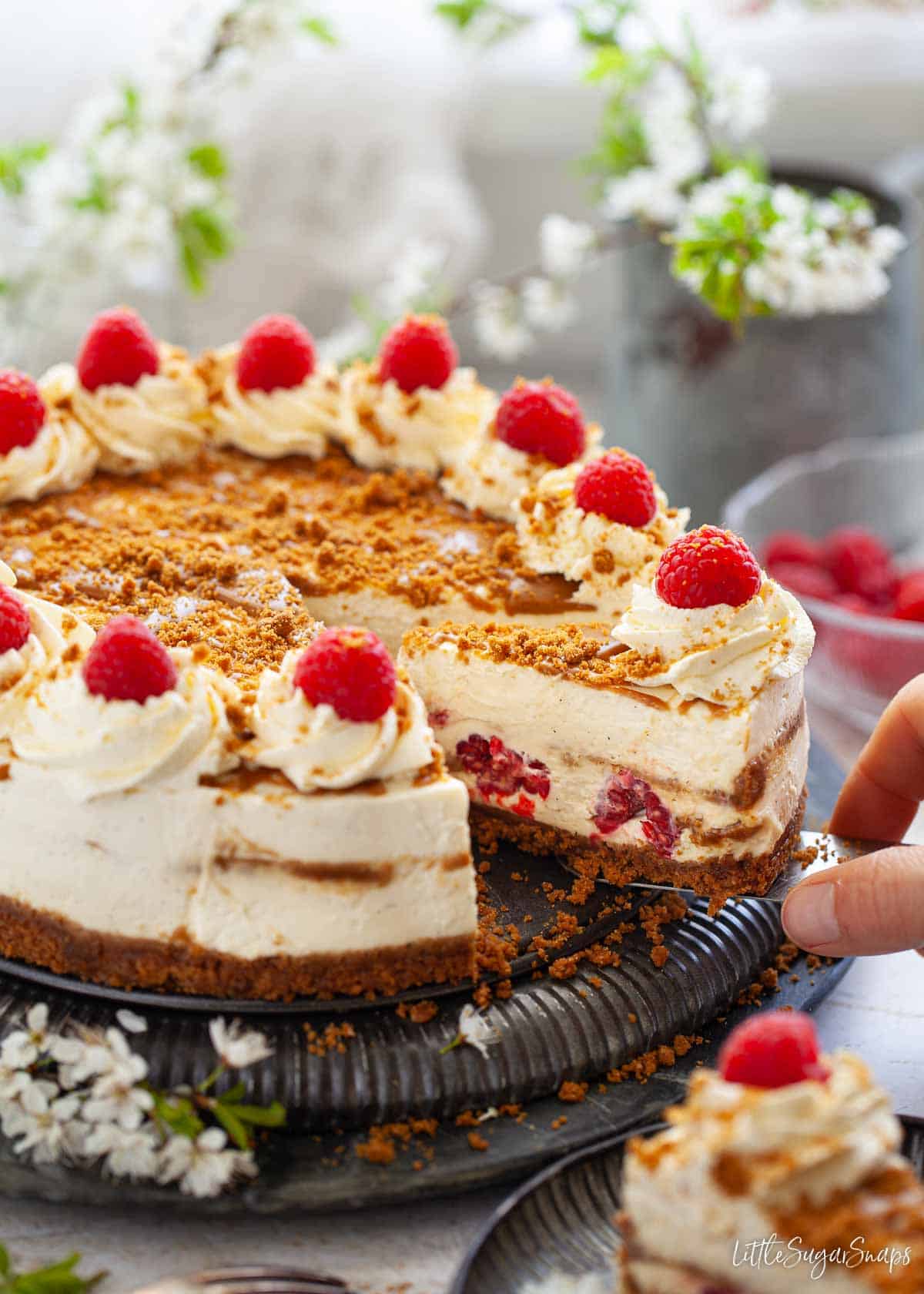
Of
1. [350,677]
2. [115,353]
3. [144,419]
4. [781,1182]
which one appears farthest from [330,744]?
[115,353]

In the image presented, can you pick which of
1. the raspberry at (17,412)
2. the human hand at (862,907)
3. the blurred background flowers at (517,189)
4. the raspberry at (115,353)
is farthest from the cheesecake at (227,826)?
the blurred background flowers at (517,189)

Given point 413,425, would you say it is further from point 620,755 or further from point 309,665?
point 309,665

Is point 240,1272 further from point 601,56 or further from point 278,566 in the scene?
point 601,56

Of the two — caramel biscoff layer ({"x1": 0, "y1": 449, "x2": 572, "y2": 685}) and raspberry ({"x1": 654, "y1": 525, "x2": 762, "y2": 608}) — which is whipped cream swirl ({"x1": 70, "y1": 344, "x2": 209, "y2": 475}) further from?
raspberry ({"x1": 654, "y1": 525, "x2": 762, "y2": 608})

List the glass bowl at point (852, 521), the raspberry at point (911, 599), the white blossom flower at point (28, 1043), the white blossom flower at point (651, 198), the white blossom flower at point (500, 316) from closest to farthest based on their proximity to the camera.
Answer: the white blossom flower at point (28, 1043) → the glass bowl at point (852, 521) → the raspberry at point (911, 599) → the white blossom flower at point (651, 198) → the white blossom flower at point (500, 316)

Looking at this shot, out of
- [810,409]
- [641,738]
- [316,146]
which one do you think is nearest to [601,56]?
[810,409]

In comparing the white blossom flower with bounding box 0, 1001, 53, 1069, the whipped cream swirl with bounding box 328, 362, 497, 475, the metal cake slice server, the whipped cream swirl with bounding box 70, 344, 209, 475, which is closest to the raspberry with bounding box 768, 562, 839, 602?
the whipped cream swirl with bounding box 328, 362, 497, 475

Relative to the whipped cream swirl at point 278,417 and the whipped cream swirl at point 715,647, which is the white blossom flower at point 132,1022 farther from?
the whipped cream swirl at point 278,417
